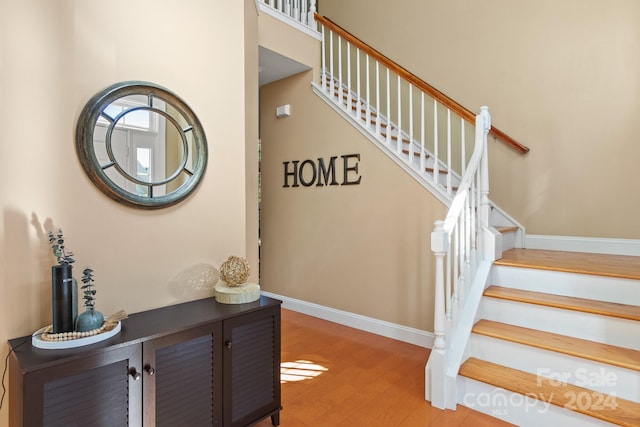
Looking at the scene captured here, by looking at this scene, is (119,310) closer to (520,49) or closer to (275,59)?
(275,59)

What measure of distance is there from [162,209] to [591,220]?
11.9 ft

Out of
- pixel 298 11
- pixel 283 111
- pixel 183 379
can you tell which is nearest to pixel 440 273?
pixel 183 379

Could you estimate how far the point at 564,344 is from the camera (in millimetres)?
2041

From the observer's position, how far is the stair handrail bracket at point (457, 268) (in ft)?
7.00

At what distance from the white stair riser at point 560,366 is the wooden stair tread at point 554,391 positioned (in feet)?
0.10

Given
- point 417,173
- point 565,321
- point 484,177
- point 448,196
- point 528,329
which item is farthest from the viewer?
point 417,173

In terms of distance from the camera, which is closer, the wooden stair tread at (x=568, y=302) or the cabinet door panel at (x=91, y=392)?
the cabinet door panel at (x=91, y=392)

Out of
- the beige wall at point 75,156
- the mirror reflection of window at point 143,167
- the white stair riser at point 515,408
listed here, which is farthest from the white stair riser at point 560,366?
the mirror reflection of window at point 143,167

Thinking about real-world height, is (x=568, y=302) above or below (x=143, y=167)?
below

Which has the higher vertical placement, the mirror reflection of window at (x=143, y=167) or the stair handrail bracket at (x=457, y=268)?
the mirror reflection of window at (x=143, y=167)

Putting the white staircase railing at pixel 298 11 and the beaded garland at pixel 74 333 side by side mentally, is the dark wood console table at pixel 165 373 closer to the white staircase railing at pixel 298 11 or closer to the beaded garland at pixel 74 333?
the beaded garland at pixel 74 333

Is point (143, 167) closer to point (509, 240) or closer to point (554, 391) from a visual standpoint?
point (554, 391)

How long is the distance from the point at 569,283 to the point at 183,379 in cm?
244

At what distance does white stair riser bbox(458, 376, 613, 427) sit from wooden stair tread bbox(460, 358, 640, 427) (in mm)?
36
